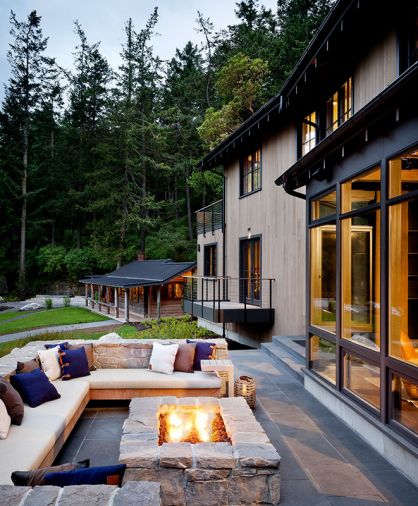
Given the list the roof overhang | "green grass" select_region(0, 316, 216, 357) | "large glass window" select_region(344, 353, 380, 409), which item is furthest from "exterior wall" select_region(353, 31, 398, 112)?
"green grass" select_region(0, 316, 216, 357)

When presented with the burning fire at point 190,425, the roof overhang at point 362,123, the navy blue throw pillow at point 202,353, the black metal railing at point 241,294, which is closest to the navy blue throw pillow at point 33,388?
the burning fire at point 190,425

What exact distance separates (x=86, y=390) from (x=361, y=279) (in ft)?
12.4

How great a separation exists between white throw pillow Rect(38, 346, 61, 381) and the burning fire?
6.30ft

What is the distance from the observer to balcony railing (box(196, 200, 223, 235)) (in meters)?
15.8

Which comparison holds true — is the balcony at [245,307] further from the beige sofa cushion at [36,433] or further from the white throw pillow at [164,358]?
the beige sofa cushion at [36,433]

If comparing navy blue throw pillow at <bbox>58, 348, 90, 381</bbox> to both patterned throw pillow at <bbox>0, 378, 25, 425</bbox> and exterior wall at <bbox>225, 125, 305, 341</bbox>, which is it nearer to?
patterned throw pillow at <bbox>0, 378, 25, 425</bbox>

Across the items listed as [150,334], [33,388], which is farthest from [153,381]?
[150,334]

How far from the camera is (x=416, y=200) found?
4.04m

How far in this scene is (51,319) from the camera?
75.8 feet

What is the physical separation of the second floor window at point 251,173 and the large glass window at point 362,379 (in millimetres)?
7875

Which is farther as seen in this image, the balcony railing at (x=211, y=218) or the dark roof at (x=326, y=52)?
the balcony railing at (x=211, y=218)

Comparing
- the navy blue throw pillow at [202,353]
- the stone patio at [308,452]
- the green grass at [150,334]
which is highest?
the navy blue throw pillow at [202,353]

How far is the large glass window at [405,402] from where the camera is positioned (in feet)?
13.1

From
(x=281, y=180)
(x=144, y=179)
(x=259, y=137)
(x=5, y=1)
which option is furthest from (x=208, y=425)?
(x=5, y=1)
